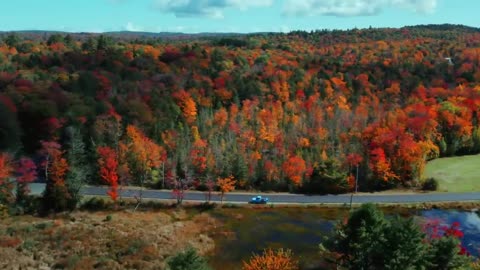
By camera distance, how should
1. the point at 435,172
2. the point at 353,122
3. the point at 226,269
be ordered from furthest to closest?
the point at 353,122
the point at 435,172
the point at 226,269

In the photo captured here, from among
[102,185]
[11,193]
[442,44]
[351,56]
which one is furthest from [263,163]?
[442,44]

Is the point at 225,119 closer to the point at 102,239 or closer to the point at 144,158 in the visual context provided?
the point at 144,158

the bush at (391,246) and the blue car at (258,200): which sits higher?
the bush at (391,246)

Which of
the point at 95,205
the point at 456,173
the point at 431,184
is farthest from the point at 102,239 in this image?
the point at 456,173

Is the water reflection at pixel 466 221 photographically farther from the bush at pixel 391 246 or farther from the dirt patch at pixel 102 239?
the dirt patch at pixel 102 239

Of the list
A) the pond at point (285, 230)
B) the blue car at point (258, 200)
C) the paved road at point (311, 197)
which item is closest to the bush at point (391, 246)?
the pond at point (285, 230)

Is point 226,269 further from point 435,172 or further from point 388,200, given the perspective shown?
point 435,172

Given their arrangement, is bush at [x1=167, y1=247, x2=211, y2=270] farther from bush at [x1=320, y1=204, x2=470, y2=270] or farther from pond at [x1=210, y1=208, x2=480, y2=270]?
pond at [x1=210, y1=208, x2=480, y2=270]
